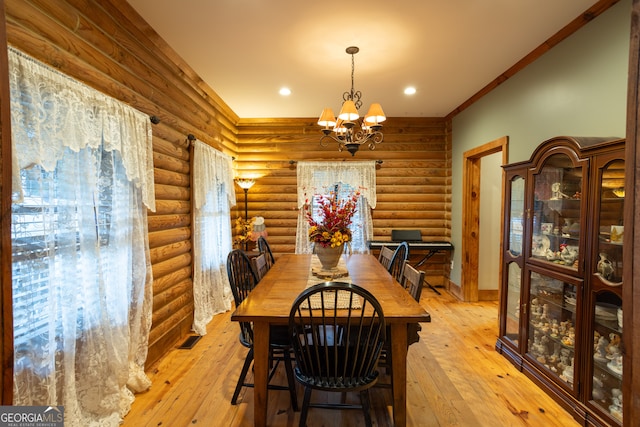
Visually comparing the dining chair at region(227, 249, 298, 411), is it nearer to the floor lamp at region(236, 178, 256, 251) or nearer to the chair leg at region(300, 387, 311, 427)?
the chair leg at region(300, 387, 311, 427)

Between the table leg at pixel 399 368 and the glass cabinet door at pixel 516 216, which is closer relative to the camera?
the table leg at pixel 399 368

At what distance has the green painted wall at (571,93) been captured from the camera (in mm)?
2004

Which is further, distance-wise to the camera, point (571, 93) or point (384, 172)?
point (384, 172)

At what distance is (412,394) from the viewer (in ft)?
7.38

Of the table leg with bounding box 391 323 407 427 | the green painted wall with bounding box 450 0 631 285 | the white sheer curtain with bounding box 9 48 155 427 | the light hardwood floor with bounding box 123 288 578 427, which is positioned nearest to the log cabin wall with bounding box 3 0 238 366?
the white sheer curtain with bounding box 9 48 155 427

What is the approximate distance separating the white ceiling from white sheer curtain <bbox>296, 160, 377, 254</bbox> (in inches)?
51.9

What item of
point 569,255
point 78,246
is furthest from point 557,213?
point 78,246

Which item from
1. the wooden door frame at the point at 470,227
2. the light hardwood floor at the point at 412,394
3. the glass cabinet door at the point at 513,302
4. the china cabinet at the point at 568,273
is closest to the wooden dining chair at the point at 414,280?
the light hardwood floor at the point at 412,394

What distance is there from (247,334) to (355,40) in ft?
8.27

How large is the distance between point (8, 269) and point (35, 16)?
1463mm

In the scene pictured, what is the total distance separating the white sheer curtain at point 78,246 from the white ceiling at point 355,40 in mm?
960

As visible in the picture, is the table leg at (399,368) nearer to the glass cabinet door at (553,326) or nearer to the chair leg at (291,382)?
the chair leg at (291,382)

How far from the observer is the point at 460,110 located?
4.43 meters

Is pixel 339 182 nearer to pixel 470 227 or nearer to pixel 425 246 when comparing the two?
pixel 425 246
